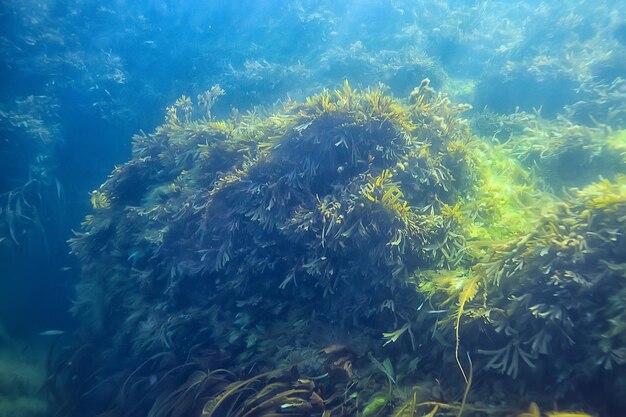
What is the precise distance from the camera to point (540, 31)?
26.3ft

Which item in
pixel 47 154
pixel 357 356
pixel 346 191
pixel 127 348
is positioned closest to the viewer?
pixel 357 356

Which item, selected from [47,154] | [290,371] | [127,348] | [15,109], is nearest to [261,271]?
[290,371]

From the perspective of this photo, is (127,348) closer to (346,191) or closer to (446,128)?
(346,191)

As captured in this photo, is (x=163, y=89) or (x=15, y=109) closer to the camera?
(x=15, y=109)

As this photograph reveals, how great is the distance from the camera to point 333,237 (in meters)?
3.34

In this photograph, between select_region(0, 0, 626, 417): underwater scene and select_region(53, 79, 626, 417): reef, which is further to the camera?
select_region(0, 0, 626, 417): underwater scene

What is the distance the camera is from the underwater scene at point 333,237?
2.43m

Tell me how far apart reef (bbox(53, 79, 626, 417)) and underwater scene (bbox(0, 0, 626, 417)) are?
0.07 feet

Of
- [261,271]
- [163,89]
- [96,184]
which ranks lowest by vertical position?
[261,271]

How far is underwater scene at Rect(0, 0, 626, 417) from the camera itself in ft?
7.98

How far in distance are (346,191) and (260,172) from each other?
1109 mm

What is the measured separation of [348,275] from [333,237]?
1.47 feet

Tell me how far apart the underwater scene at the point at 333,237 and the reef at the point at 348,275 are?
0.07 feet

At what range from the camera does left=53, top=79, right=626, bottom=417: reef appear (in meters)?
2.33
